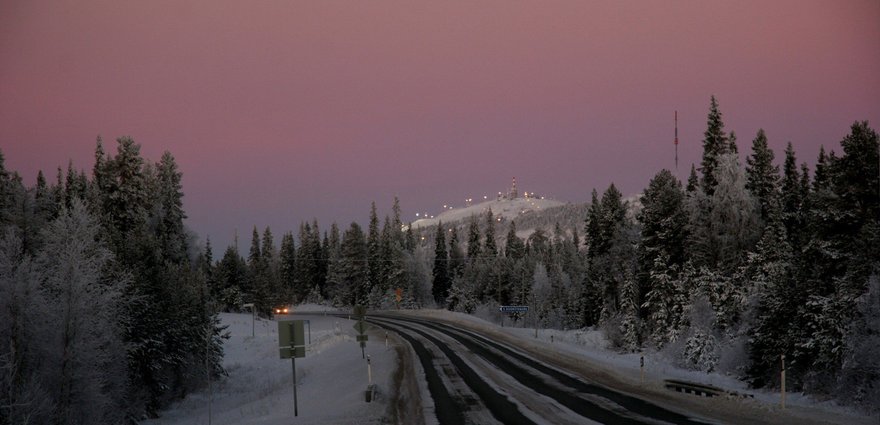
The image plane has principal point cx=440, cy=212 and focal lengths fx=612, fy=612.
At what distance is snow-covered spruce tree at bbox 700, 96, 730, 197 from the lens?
131ft

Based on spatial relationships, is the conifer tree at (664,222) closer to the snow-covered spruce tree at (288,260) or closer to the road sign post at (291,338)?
the road sign post at (291,338)

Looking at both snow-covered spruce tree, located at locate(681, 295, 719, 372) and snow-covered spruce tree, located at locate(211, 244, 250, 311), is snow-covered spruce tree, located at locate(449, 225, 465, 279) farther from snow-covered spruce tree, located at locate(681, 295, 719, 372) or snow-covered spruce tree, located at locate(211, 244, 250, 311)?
snow-covered spruce tree, located at locate(681, 295, 719, 372)

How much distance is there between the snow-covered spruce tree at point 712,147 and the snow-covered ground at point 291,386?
76.5ft

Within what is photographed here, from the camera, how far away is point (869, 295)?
19281 mm

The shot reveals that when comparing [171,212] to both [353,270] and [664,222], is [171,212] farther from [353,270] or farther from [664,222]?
[353,270]

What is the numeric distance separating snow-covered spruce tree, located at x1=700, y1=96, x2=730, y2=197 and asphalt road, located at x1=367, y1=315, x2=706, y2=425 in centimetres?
1651

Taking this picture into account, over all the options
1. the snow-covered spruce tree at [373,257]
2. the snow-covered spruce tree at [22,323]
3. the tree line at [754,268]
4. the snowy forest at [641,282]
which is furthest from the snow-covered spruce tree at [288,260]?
the snow-covered spruce tree at [22,323]

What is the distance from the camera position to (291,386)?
35219 mm

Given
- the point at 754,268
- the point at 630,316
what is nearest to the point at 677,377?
the point at 754,268

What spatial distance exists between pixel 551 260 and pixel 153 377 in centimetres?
11244

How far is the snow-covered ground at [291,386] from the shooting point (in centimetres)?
2081

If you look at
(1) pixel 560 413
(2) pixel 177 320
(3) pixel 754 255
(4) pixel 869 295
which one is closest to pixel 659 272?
(3) pixel 754 255

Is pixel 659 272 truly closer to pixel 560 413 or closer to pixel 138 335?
pixel 560 413

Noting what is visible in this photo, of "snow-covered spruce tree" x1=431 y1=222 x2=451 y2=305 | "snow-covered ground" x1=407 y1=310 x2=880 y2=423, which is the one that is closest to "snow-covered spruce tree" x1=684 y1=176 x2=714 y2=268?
"snow-covered ground" x1=407 y1=310 x2=880 y2=423
